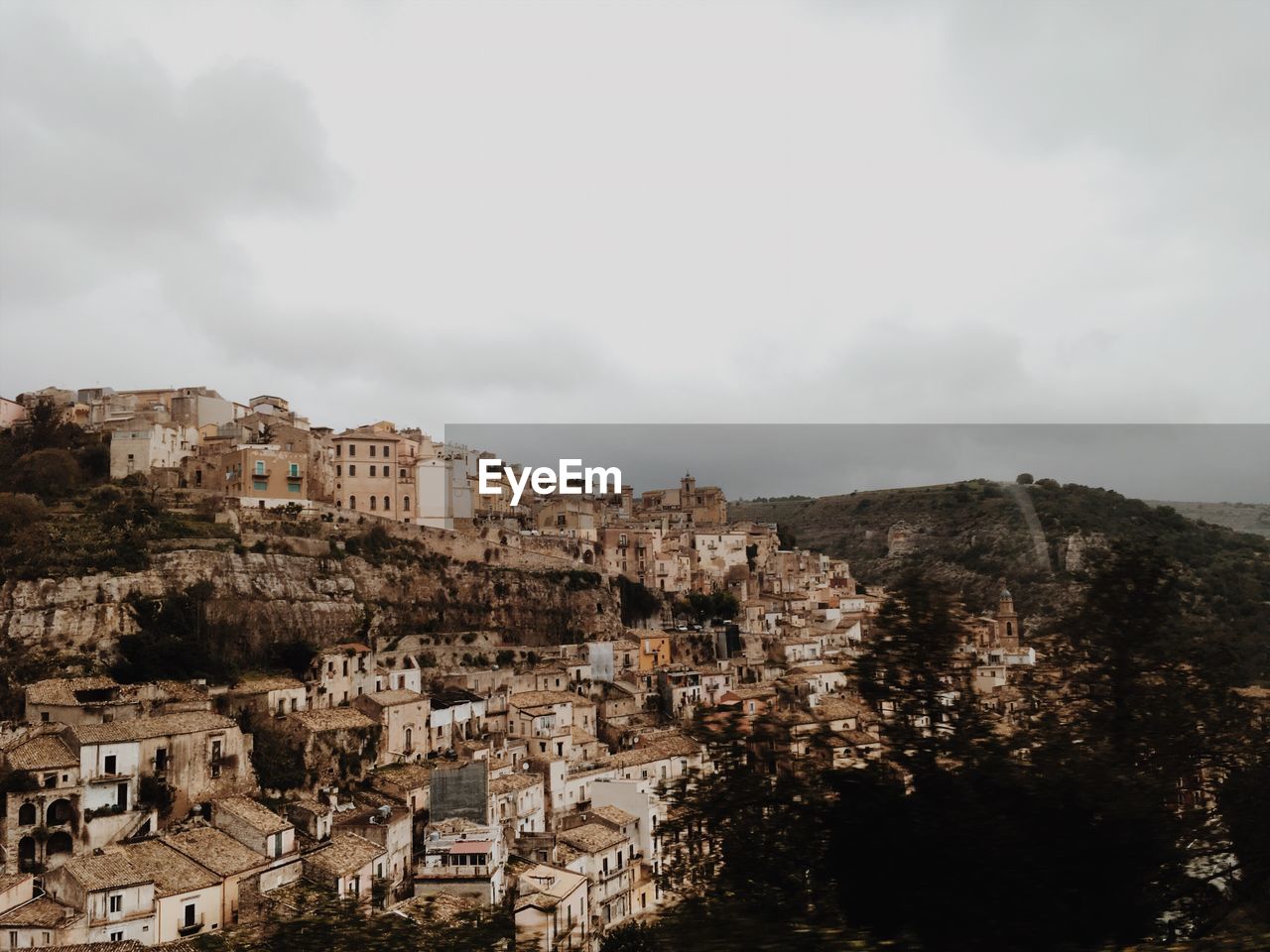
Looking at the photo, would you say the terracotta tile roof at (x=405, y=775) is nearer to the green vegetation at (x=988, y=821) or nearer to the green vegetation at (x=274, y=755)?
the green vegetation at (x=274, y=755)

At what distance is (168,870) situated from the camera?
61.2 ft

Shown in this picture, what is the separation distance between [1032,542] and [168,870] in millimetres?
31881

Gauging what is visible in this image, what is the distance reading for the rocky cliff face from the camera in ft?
86.9

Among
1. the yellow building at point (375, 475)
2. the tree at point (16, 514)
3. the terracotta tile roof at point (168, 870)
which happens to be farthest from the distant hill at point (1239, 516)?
the tree at point (16, 514)

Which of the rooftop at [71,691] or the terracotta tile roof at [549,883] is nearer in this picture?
the terracotta tile roof at [549,883]

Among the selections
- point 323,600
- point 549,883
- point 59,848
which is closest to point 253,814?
point 59,848

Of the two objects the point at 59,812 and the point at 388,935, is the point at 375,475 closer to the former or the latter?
the point at 59,812

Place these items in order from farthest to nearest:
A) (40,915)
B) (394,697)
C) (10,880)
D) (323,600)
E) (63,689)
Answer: (323,600)
(394,697)
(63,689)
(10,880)
(40,915)

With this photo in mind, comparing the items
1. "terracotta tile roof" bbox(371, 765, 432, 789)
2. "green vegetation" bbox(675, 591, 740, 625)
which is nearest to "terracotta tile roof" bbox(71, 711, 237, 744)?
"terracotta tile roof" bbox(371, 765, 432, 789)

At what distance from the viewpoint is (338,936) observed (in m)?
9.23

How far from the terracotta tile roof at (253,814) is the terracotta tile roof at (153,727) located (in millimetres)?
2218

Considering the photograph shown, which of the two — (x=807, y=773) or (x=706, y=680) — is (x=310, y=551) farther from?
(x=807, y=773)

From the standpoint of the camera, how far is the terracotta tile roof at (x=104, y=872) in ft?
57.5

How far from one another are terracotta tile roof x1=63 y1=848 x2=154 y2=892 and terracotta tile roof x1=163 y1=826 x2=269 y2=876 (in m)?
1.17
